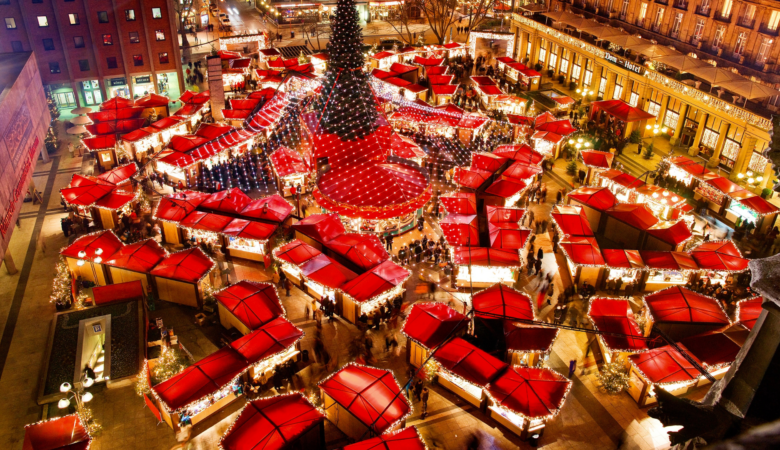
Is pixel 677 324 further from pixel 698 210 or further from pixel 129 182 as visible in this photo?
pixel 129 182

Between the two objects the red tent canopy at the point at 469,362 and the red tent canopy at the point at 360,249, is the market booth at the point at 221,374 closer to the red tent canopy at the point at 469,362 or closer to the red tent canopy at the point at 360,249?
the red tent canopy at the point at 360,249

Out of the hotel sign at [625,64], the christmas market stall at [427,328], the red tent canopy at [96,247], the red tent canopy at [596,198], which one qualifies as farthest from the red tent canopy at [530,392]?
the hotel sign at [625,64]

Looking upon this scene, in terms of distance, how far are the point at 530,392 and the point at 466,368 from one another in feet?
7.23

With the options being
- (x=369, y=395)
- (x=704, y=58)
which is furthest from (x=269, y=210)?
(x=704, y=58)

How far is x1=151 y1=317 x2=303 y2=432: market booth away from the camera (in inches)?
675

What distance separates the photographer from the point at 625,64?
134 ft

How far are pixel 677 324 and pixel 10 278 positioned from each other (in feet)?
93.2

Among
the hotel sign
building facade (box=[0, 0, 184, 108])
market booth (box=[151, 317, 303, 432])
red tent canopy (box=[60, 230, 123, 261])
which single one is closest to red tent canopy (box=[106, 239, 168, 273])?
red tent canopy (box=[60, 230, 123, 261])

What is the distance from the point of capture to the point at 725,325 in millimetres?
19688

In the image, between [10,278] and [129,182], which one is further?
[129,182]

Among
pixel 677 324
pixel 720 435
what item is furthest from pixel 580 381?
pixel 720 435

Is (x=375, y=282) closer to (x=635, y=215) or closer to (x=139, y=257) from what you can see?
(x=139, y=257)

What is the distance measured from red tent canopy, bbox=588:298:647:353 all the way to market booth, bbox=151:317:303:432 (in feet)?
36.6

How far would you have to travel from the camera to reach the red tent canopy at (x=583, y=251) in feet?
77.8
